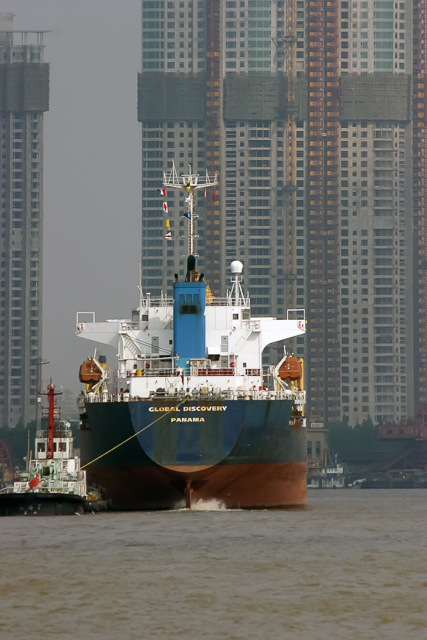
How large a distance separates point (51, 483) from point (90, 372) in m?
13.2

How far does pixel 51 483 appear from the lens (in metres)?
62.1

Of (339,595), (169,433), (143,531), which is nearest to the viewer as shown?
(339,595)

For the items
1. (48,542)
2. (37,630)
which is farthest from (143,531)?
(37,630)

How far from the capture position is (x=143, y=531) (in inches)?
2003

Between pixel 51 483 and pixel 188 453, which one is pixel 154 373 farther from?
pixel 51 483

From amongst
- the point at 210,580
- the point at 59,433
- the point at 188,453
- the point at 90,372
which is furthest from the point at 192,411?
the point at 210,580

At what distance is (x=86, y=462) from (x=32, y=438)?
13299 cm

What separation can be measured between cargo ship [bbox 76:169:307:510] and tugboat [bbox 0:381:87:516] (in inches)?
61.7

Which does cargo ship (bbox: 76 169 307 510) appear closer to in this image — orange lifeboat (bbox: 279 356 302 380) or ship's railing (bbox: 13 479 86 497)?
orange lifeboat (bbox: 279 356 302 380)

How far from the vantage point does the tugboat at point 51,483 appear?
59.9 meters

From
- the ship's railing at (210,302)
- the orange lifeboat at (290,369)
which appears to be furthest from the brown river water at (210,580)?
the ship's railing at (210,302)

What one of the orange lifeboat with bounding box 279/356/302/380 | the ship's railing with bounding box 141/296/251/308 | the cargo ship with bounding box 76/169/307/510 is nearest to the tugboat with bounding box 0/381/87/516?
the cargo ship with bounding box 76/169/307/510

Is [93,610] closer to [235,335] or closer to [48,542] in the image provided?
[48,542]

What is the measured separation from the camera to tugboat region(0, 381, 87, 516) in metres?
59.9
